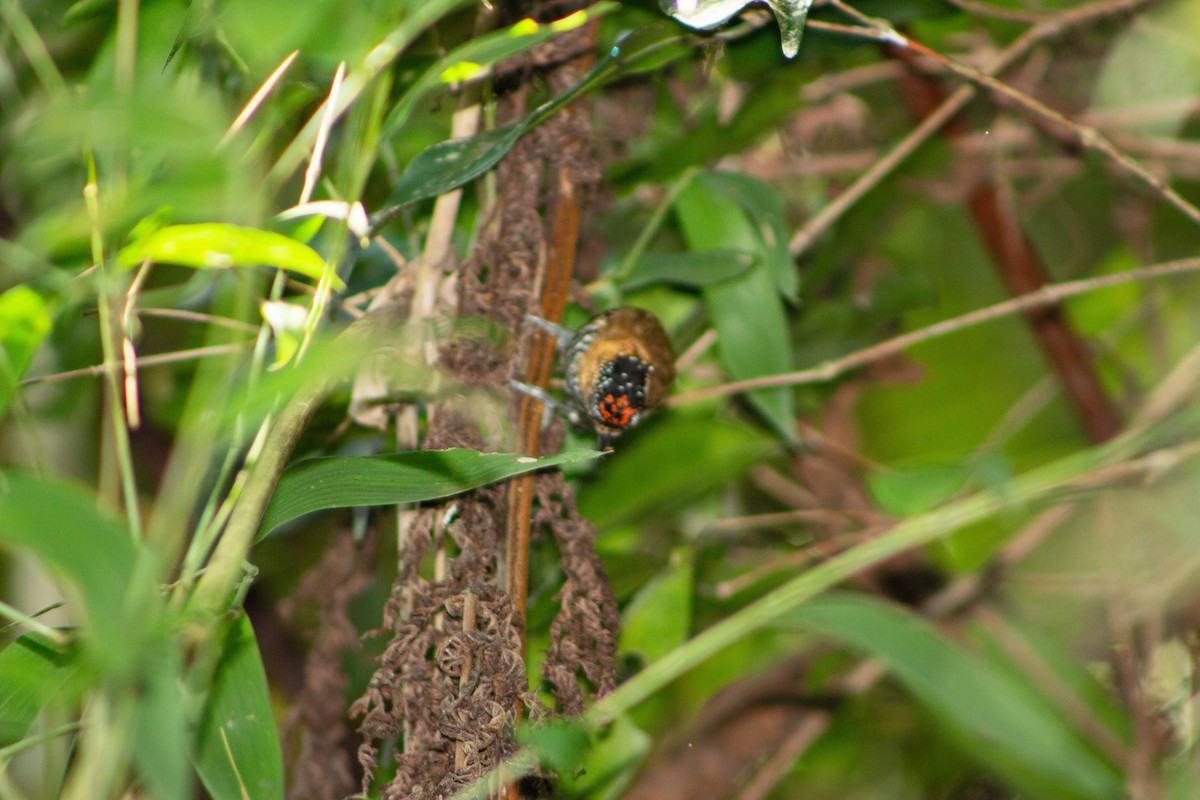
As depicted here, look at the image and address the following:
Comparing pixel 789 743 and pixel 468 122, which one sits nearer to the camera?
pixel 468 122

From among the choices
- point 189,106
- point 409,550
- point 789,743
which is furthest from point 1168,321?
point 189,106

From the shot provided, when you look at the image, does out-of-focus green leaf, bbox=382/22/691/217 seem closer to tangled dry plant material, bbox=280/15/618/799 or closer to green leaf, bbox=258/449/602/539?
tangled dry plant material, bbox=280/15/618/799

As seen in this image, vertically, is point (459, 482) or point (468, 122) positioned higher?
point (468, 122)

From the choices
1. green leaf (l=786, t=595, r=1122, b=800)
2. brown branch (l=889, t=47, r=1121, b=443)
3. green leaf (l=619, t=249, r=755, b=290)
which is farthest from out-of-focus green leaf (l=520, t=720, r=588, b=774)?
brown branch (l=889, t=47, r=1121, b=443)

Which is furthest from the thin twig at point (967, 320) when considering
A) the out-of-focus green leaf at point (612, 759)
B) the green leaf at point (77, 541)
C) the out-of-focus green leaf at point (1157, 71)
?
the green leaf at point (77, 541)

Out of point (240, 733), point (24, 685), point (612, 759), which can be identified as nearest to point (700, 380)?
point (612, 759)

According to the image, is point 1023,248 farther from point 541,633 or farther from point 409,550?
point 409,550
